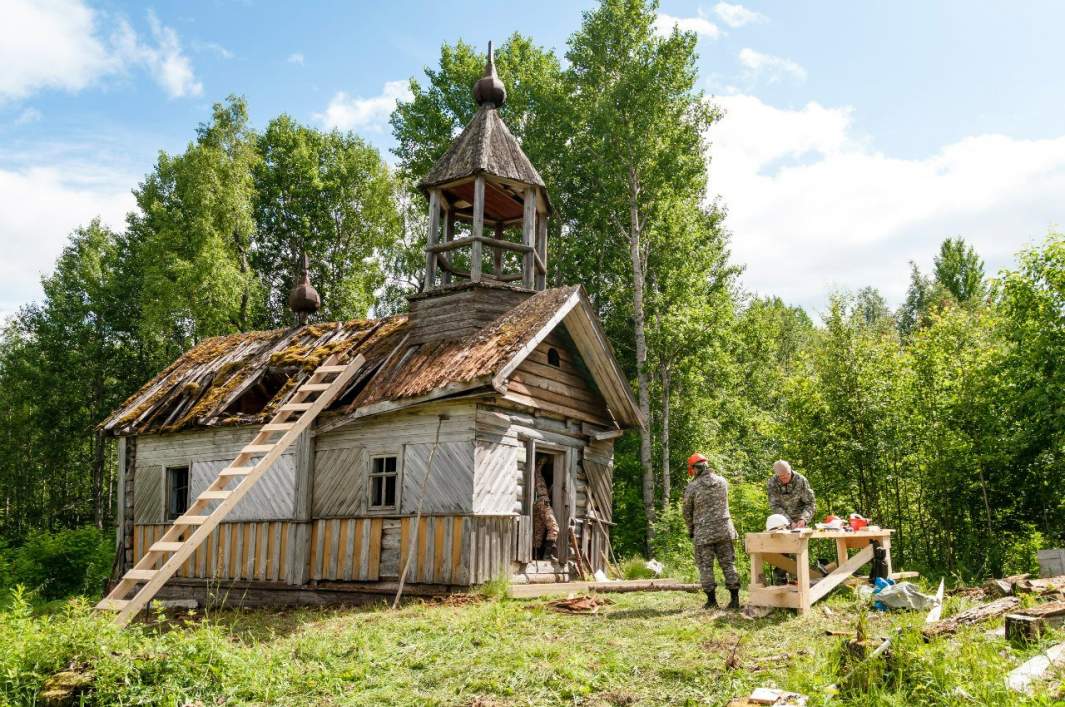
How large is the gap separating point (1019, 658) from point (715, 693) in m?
2.52

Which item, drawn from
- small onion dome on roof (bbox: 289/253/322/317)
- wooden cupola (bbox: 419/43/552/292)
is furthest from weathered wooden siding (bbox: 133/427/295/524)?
small onion dome on roof (bbox: 289/253/322/317)

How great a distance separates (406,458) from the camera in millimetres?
14211

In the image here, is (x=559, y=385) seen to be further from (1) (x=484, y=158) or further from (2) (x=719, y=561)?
(2) (x=719, y=561)

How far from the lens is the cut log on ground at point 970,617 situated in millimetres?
7882

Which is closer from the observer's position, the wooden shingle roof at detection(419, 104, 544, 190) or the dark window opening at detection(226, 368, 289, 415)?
the wooden shingle roof at detection(419, 104, 544, 190)

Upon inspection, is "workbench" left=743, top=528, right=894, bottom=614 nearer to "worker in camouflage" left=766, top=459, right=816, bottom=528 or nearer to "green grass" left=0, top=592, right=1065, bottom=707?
"green grass" left=0, top=592, right=1065, bottom=707

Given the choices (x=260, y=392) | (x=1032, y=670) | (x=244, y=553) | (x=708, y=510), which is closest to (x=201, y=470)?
(x=260, y=392)

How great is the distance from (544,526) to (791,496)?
5.21m

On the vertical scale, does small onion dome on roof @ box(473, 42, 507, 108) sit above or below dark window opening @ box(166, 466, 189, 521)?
above

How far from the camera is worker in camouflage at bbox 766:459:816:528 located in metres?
11.4

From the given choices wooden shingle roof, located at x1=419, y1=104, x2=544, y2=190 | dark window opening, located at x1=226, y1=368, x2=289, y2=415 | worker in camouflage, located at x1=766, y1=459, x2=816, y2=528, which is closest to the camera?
worker in camouflage, located at x1=766, y1=459, x2=816, y2=528

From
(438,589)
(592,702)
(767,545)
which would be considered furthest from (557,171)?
(592,702)

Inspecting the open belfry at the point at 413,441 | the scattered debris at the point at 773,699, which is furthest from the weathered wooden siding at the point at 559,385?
the scattered debris at the point at 773,699

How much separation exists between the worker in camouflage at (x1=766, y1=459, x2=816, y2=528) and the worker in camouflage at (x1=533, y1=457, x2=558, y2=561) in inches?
185
